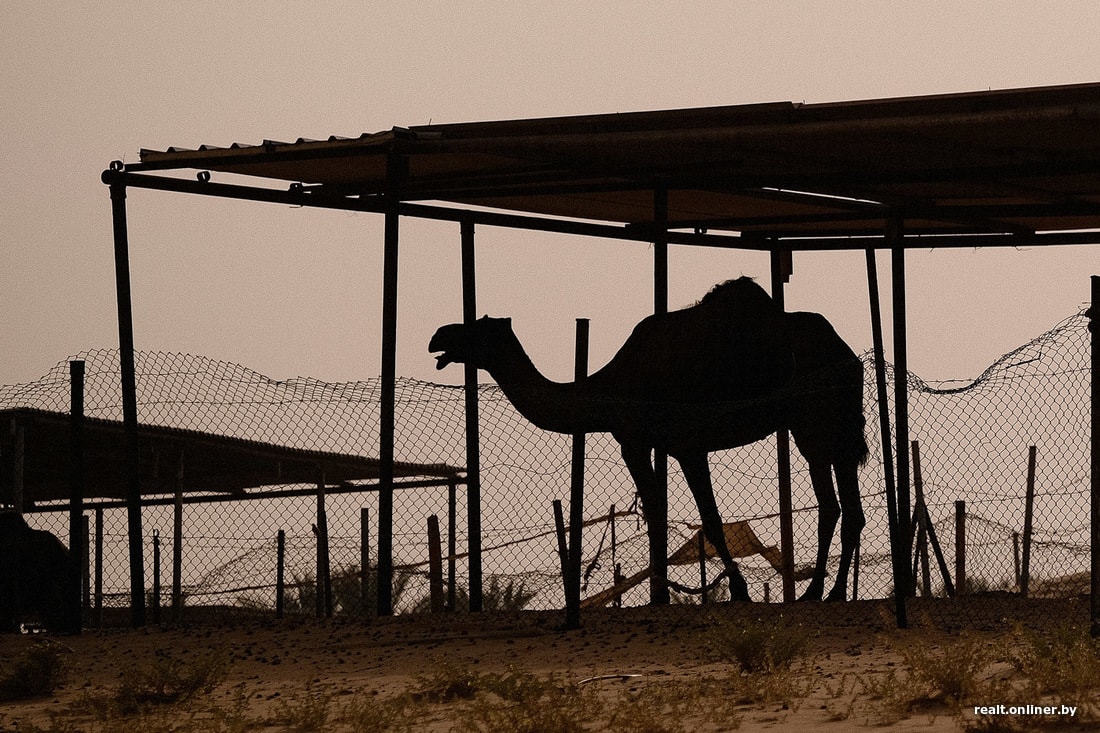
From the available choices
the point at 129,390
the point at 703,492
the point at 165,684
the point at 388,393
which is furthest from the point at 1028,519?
the point at 165,684

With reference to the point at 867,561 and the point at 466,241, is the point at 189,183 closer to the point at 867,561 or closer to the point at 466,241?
the point at 466,241

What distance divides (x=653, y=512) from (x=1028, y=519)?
4380mm

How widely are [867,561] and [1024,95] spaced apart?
258 inches

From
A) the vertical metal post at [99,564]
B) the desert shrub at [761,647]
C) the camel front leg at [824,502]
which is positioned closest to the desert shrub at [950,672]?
the desert shrub at [761,647]

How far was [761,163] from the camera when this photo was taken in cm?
1328

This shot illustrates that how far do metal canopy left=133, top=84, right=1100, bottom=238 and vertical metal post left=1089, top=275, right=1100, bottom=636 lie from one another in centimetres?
107

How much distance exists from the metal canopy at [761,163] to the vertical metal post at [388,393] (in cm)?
15

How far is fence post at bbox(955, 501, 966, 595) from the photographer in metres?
17.4

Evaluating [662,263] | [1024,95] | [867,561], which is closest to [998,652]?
[1024,95]

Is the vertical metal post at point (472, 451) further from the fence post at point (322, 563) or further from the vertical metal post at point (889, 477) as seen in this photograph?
the vertical metal post at point (889, 477)

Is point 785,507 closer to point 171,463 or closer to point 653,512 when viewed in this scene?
point 653,512

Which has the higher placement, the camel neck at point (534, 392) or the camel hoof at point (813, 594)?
the camel neck at point (534, 392)

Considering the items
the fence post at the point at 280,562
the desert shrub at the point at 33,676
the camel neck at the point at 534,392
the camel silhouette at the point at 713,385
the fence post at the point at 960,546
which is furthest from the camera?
the fence post at the point at 280,562

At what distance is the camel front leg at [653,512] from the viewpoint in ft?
45.9
